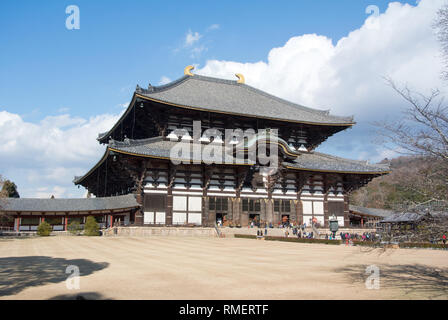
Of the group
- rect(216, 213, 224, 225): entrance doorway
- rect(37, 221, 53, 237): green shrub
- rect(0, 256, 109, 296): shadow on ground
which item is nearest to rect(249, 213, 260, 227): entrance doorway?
rect(216, 213, 224, 225): entrance doorway

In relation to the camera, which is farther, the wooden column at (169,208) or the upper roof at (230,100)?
the upper roof at (230,100)

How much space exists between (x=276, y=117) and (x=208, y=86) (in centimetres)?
1143

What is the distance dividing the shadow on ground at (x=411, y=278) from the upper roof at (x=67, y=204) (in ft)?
83.4

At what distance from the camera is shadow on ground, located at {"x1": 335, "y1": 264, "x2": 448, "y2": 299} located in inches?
371

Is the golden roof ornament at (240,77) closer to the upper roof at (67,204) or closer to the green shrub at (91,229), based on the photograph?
the upper roof at (67,204)

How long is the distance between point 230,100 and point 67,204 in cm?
2289

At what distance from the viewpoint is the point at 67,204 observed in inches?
1507

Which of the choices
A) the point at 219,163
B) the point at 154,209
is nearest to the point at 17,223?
the point at 154,209

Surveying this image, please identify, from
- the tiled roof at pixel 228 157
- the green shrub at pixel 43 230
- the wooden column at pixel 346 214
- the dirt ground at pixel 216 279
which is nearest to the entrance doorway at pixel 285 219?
the tiled roof at pixel 228 157

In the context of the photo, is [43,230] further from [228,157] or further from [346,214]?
[346,214]

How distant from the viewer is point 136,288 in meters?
9.52

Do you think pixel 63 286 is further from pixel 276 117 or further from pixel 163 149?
pixel 276 117

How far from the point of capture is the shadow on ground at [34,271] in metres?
10.0
